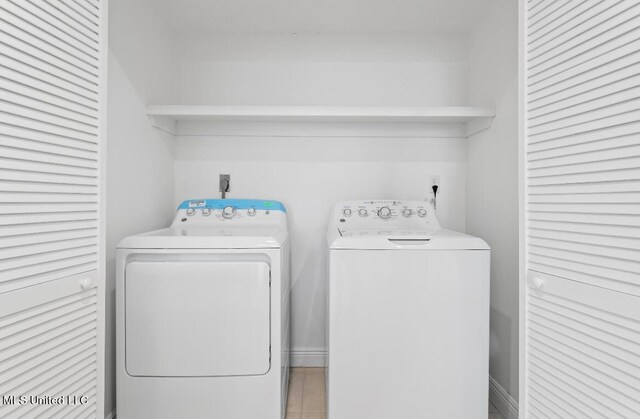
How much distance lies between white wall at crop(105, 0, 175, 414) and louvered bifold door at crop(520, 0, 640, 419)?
168cm

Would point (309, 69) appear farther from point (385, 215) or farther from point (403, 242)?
point (403, 242)

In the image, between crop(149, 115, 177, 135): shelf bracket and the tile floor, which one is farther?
crop(149, 115, 177, 135): shelf bracket

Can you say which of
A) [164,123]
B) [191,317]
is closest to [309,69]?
[164,123]

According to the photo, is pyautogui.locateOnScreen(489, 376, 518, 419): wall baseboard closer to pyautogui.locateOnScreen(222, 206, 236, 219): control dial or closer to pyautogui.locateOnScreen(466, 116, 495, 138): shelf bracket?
pyautogui.locateOnScreen(466, 116, 495, 138): shelf bracket

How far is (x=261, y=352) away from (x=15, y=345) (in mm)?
830

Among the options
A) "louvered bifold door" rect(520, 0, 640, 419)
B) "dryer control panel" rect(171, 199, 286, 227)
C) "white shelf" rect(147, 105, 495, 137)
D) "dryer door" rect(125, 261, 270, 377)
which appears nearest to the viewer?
"louvered bifold door" rect(520, 0, 640, 419)

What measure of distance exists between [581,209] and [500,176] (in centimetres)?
99

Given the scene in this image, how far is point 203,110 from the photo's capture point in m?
1.95

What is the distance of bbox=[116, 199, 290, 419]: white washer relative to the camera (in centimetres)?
144

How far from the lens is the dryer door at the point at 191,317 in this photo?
1.44 m

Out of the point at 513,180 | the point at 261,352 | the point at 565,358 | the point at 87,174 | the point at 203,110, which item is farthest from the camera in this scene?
the point at 203,110

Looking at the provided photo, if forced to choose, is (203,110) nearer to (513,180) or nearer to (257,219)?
(257,219)

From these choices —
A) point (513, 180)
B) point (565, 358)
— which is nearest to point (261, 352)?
point (565, 358)

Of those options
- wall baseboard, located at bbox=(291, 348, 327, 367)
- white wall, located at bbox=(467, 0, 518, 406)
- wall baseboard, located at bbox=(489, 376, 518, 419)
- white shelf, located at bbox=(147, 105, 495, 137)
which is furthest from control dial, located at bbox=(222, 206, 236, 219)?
wall baseboard, located at bbox=(489, 376, 518, 419)
